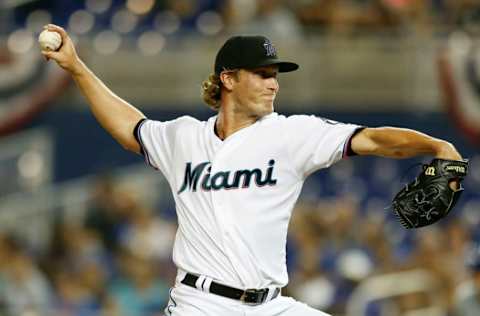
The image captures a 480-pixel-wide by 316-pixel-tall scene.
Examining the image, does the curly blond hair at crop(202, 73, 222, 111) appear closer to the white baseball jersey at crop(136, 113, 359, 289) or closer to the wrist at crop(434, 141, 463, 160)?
the white baseball jersey at crop(136, 113, 359, 289)

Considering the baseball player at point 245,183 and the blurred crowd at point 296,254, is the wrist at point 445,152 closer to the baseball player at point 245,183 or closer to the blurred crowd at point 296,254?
the baseball player at point 245,183

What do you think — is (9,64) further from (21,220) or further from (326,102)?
(326,102)

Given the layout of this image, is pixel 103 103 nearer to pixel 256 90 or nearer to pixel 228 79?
pixel 228 79

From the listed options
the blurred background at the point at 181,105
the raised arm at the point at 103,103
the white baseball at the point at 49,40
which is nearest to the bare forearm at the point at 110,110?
the raised arm at the point at 103,103

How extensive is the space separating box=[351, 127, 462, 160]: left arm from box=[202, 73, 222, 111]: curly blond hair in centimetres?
82

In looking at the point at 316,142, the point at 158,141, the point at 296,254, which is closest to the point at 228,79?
the point at 158,141

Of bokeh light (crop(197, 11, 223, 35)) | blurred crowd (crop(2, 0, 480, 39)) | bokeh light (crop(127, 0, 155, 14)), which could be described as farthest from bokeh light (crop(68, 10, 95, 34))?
bokeh light (crop(197, 11, 223, 35))

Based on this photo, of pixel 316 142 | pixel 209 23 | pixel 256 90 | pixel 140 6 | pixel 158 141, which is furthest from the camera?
pixel 140 6

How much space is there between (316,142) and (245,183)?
1.16ft

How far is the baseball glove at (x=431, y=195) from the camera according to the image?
4.69 meters

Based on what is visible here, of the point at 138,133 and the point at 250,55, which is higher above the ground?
the point at 250,55

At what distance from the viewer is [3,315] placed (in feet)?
28.2

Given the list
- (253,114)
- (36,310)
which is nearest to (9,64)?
(36,310)

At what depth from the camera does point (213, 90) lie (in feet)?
18.1
